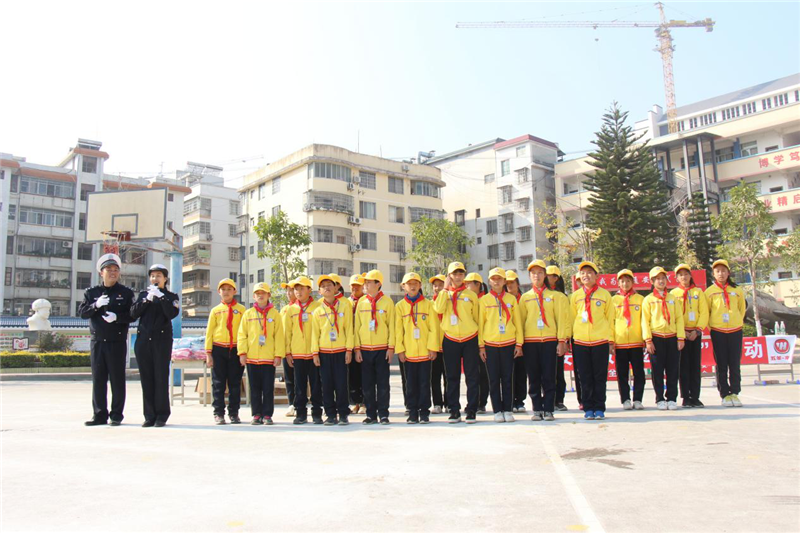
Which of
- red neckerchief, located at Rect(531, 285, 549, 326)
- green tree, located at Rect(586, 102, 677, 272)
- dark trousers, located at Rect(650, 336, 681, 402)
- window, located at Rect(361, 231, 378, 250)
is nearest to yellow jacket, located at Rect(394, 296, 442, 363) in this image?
red neckerchief, located at Rect(531, 285, 549, 326)

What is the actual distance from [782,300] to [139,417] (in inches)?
1560

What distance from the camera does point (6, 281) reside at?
137 feet

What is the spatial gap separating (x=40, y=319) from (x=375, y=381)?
22.0 m

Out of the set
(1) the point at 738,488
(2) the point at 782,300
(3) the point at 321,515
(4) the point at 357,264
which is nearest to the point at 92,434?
(3) the point at 321,515

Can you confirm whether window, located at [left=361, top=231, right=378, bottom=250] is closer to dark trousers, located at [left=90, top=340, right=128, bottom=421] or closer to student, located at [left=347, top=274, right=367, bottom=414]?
student, located at [left=347, top=274, right=367, bottom=414]

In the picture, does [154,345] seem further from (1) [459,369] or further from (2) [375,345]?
(1) [459,369]

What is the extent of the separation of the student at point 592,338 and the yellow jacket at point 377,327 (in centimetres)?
226

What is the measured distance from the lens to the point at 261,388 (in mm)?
7637

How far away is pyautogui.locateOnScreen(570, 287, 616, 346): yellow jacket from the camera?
740 centimetres

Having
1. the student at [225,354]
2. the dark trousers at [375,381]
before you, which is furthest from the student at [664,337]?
the student at [225,354]

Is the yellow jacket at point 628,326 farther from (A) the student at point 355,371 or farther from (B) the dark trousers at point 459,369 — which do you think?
(A) the student at point 355,371

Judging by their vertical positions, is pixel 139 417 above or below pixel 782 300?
below

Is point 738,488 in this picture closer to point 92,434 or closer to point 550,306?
point 550,306

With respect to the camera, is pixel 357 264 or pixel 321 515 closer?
pixel 321 515
